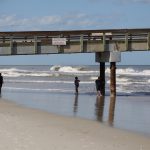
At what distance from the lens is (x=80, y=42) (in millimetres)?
29625

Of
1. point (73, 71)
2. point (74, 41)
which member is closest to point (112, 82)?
point (74, 41)

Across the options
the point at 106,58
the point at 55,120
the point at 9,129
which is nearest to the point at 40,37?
the point at 106,58

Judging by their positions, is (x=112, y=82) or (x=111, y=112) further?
(x=112, y=82)

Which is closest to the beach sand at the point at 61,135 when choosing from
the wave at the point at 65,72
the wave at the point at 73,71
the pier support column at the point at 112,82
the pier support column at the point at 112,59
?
the pier support column at the point at 112,82

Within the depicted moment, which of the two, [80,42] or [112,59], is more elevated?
[80,42]

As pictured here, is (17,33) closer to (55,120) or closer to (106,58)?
(106,58)

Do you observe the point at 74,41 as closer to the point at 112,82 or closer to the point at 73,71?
the point at 112,82

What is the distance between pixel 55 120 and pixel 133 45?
535 inches

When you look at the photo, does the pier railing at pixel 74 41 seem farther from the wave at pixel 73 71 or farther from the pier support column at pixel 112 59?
the wave at pixel 73 71

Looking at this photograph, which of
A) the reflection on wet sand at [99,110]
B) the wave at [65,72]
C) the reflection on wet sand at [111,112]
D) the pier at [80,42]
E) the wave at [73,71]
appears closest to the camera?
the reflection on wet sand at [111,112]

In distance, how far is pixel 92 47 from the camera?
2981cm

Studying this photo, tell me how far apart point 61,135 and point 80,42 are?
55.0ft

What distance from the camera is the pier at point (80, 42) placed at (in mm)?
29500

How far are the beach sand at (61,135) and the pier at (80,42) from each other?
12597 mm
